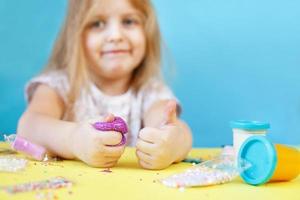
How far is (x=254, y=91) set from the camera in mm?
1481

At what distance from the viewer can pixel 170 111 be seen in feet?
2.70

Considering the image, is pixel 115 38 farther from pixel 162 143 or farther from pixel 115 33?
pixel 162 143

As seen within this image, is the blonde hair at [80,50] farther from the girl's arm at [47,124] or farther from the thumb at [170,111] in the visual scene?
the thumb at [170,111]

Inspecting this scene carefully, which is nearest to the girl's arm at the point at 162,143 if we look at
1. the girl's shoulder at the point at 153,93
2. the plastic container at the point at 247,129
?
the plastic container at the point at 247,129

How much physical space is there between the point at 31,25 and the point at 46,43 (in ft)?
0.23

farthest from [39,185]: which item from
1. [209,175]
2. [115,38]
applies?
[115,38]

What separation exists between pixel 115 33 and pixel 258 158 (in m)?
0.63

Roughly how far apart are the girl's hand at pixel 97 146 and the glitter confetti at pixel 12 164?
0.29 feet

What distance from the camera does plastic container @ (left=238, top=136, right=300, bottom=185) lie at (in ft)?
2.11

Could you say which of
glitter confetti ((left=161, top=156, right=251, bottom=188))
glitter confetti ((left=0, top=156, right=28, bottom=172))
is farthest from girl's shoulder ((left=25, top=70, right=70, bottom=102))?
glitter confetti ((left=161, top=156, right=251, bottom=188))

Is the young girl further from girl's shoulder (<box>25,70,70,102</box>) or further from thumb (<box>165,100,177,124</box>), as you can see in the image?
thumb (<box>165,100,177,124</box>)

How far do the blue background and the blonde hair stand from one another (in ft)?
0.34

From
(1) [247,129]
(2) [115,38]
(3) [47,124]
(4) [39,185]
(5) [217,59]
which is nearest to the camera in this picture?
(4) [39,185]

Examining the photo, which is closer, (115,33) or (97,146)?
(97,146)
